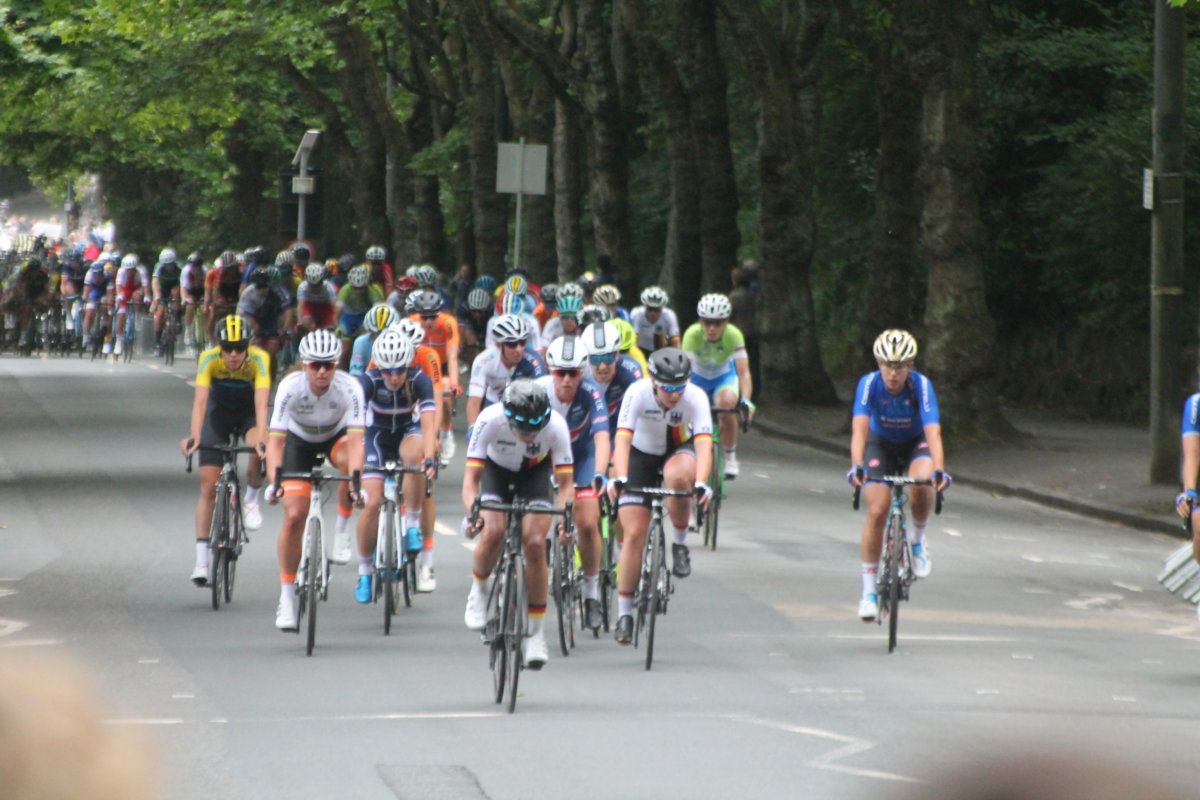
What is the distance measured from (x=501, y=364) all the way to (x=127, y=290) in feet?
89.5

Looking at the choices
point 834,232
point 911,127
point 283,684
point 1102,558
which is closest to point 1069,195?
point 911,127

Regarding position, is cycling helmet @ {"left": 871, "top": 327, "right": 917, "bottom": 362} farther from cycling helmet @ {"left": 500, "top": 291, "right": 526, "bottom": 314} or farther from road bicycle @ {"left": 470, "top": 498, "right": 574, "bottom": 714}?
cycling helmet @ {"left": 500, "top": 291, "right": 526, "bottom": 314}

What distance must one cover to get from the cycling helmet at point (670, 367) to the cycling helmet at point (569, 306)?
6.51 meters

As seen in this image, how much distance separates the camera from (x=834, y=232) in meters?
37.4

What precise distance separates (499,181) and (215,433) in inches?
808

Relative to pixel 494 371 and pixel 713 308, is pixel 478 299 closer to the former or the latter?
pixel 713 308

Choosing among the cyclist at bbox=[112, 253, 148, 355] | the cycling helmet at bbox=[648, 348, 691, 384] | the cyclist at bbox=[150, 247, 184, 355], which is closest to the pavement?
the cycling helmet at bbox=[648, 348, 691, 384]

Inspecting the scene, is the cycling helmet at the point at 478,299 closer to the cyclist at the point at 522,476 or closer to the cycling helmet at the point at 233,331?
the cycling helmet at the point at 233,331

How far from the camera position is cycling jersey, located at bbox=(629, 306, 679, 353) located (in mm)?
21788

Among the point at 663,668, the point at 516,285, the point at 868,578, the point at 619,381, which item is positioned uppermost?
the point at 516,285

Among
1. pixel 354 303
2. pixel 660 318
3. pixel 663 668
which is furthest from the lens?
pixel 354 303

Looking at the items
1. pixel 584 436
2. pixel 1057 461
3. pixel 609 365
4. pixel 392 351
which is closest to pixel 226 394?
pixel 392 351

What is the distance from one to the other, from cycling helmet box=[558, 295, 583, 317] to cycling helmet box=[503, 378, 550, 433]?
8.49 meters

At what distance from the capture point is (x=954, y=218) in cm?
2452
